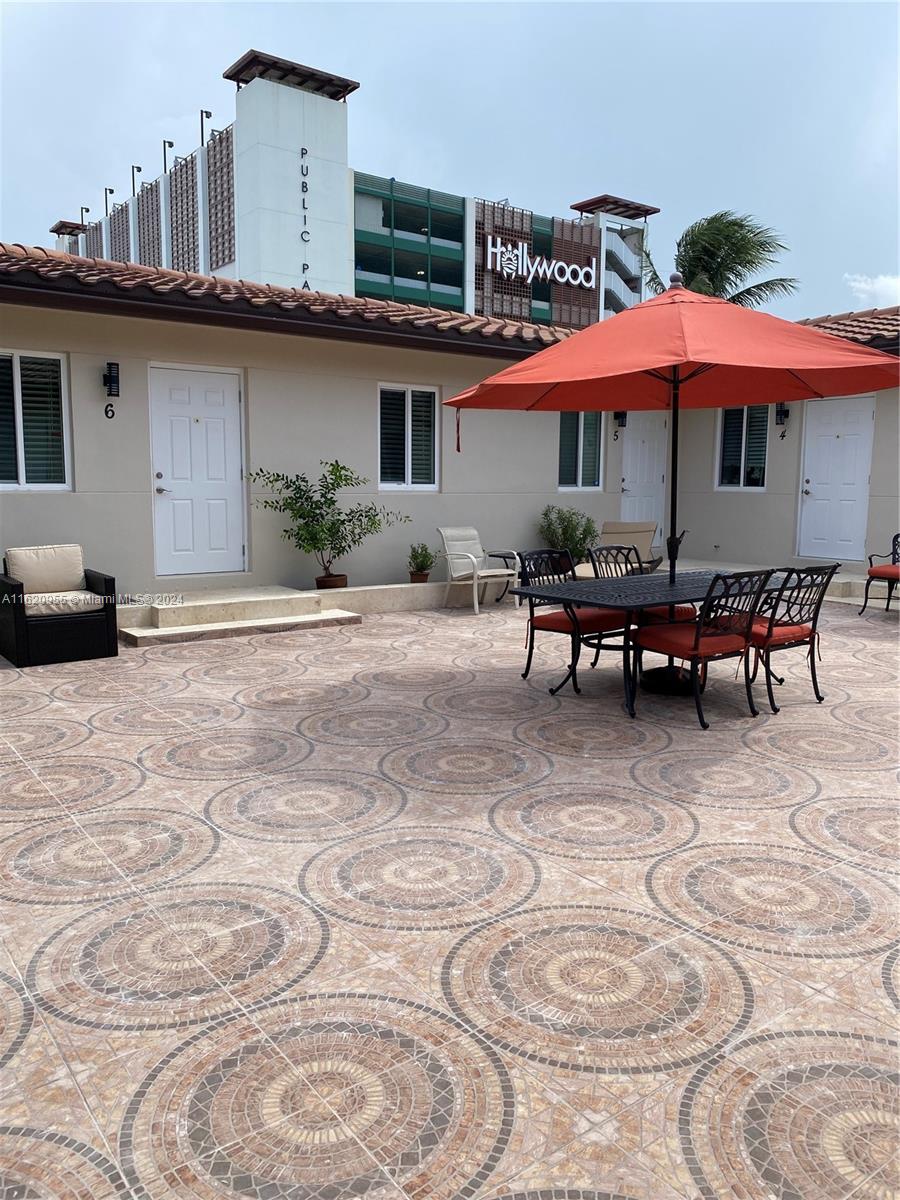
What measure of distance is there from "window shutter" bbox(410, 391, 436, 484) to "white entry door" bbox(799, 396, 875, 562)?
5.41 m

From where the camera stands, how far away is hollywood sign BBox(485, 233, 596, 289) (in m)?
49.0

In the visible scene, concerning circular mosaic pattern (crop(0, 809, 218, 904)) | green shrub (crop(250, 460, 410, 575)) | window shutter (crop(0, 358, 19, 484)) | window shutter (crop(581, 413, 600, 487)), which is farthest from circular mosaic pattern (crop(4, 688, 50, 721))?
window shutter (crop(581, 413, 600, 487))

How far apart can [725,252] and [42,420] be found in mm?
14671

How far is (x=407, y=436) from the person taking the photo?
10.5m

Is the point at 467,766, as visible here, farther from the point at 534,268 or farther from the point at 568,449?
the point at 534,268

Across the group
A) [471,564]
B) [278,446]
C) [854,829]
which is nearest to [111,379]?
[278,446]

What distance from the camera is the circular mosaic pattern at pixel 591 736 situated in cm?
484

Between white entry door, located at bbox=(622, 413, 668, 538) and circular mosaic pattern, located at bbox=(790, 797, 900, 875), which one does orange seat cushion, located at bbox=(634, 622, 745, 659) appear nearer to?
circular mosaic pattern, located at bbox=(790, 797, 900, 875)

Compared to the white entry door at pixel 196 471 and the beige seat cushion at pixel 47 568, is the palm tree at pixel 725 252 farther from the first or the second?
the beige seat cushion at pixel 47 568

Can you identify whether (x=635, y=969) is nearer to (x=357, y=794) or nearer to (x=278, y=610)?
(x=357, y=794)

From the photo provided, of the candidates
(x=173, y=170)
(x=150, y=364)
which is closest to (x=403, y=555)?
(x=150, y=364)

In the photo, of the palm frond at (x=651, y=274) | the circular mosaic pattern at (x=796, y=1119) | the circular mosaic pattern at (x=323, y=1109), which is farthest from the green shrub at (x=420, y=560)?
the palm frond at (x=651, y=274)

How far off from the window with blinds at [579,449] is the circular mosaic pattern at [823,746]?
721cm

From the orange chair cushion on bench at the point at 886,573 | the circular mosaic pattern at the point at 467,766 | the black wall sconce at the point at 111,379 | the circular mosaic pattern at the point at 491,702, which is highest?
the black wall sconce at the point at 111,379
